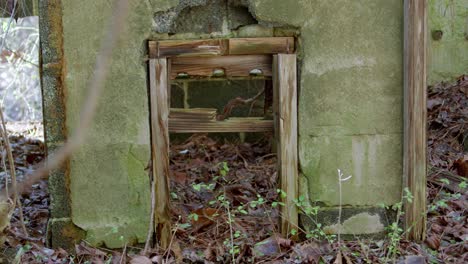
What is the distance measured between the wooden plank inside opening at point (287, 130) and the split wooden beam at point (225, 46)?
0.07 meters

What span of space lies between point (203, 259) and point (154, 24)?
1.55 metres

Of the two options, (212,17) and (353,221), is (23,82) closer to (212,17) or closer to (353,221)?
(212,17)

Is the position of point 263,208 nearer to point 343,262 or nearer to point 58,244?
point 343,262

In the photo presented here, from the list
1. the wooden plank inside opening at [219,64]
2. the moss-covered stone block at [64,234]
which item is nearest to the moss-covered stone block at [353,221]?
the wooden plank inside opening at [219,64]

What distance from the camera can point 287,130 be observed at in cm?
418

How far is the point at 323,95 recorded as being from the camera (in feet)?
13.7

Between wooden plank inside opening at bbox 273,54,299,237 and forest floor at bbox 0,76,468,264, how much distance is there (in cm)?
10

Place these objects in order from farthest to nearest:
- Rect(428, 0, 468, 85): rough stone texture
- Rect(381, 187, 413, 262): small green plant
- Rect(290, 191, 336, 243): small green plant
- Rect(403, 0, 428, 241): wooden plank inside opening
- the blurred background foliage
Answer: the blurred background foliage → Rect(428, 0, 468, 85): rough stone texture → Rect(290, 191, 336, 243): small green plant → Rect(403, 0, 428, 241): wooden plank inside opening → Rect(381, 187, 413, 262): small green plant

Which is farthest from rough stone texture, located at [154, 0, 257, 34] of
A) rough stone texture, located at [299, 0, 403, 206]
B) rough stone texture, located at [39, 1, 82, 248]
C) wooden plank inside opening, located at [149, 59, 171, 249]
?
rough stone texture, located at [39, 1, 82, 248]

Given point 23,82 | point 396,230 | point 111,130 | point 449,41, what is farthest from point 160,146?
point 23,82

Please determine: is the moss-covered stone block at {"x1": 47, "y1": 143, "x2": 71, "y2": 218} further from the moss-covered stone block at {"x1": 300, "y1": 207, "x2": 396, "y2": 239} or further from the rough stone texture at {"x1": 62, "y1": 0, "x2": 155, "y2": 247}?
the moss-covered stone block at {"x1": 300, "y1": 207, "x2": 396, "y2": 239}

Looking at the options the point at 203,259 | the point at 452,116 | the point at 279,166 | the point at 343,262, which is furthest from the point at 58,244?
the point at 452,116

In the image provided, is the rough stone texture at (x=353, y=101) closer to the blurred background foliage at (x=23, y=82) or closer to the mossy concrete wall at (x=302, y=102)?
the mossy concrete wall at (x=302, y=102)

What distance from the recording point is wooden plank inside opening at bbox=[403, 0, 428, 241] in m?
4.05
